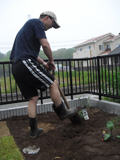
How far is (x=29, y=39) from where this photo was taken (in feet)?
6.73

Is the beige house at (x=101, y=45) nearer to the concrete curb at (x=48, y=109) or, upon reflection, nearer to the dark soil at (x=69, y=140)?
the concrete curb at (x=48, y=109)

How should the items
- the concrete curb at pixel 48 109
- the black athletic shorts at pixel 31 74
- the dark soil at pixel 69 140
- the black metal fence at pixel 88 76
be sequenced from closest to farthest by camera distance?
1. the dark soil at pixel 69 140
2. the black athletic shorts at pixel 31 74
3. the concrete curb at pixel 48 109
4. the black metal fence at pixel 88 76

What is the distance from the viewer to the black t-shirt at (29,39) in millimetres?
1985

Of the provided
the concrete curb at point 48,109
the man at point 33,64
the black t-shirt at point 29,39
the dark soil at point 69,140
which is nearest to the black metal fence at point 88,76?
the concrete curb at point 48,109

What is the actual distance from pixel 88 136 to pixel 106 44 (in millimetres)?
38908

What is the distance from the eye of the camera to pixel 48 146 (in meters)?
1.87

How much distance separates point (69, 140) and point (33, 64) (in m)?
1.09

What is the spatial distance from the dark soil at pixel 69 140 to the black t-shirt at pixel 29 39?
43.6 inches

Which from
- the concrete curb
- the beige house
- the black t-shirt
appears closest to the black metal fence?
the concrete curb

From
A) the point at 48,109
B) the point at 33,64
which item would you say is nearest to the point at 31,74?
the point at 33,64

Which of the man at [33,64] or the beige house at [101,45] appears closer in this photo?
the man at [33,64]

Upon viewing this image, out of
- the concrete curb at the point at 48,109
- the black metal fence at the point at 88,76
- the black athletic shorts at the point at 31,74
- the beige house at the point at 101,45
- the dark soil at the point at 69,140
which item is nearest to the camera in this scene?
the dark soil at the point at 69,140

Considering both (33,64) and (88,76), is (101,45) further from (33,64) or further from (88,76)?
(33,64)

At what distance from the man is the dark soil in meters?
0.24
